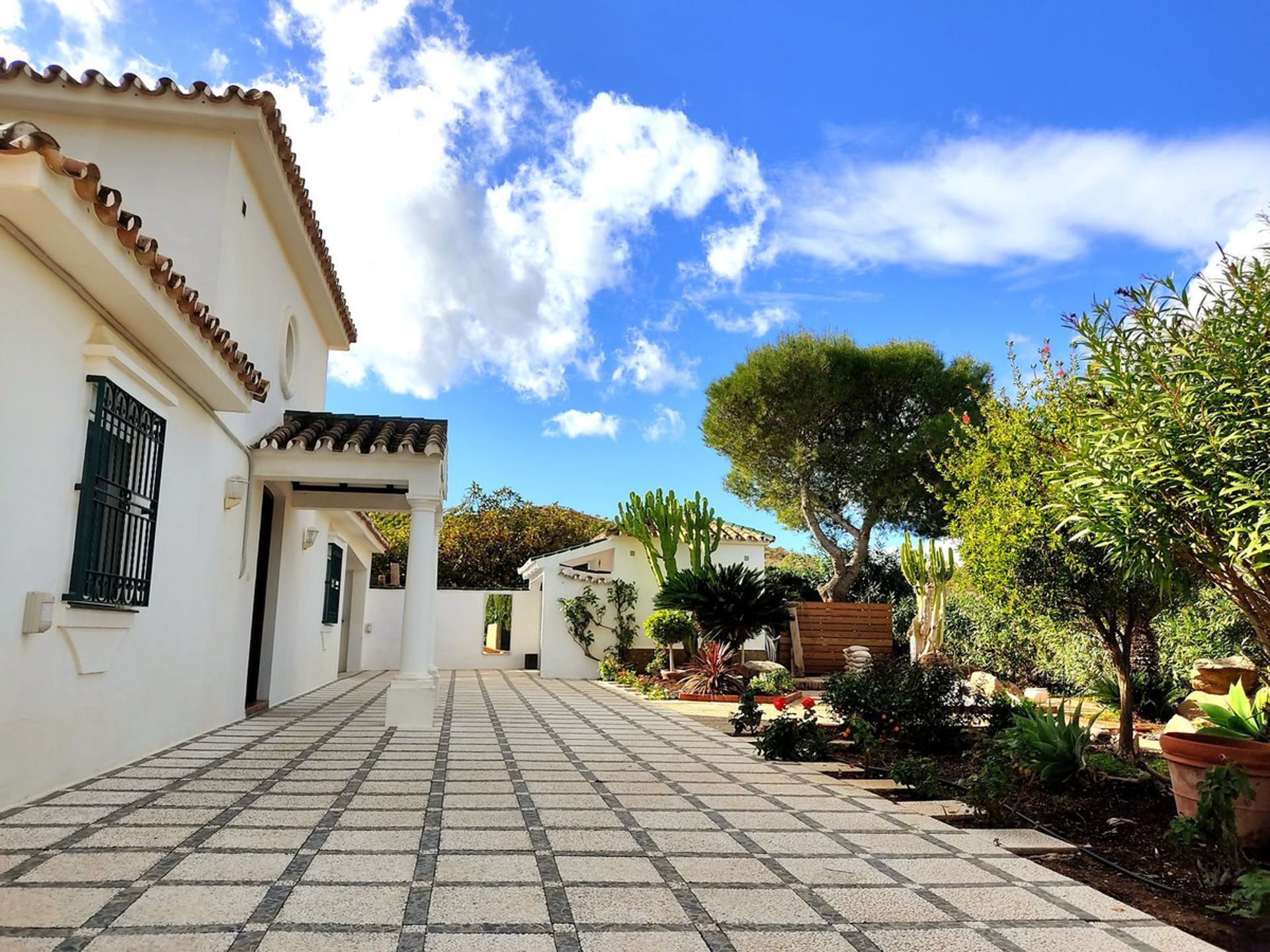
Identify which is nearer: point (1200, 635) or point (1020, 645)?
point (1200, 635)

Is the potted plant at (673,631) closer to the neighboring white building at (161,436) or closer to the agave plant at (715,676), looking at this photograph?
the agave plant at (715,676)

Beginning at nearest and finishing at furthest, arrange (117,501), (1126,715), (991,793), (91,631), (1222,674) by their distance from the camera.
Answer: (991,793)
(91,631)
(117,501)
(1126,715)
(1222,674)

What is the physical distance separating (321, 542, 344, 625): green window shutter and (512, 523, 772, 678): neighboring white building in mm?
5480

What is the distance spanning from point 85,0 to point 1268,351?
9.34 m

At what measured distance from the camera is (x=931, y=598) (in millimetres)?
18156

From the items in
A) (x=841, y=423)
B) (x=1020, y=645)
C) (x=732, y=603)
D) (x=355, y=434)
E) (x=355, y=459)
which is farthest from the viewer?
(x=841, y=423)

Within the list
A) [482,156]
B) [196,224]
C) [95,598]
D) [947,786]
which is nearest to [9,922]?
[95,598]

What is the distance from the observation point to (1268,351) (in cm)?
405

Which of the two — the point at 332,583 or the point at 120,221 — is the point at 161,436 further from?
the point at 332,583

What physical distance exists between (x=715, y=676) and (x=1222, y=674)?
7.54 m

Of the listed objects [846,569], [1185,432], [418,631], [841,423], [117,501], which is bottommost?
[418,631]

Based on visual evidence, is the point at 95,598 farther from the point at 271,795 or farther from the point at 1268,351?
the point at 1268,351

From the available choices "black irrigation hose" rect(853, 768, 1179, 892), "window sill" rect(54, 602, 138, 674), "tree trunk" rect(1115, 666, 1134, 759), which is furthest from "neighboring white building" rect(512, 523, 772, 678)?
"black irrigation hose" rect(853, 768, 1179, 892)

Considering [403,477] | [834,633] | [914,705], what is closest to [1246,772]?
[914,705]
